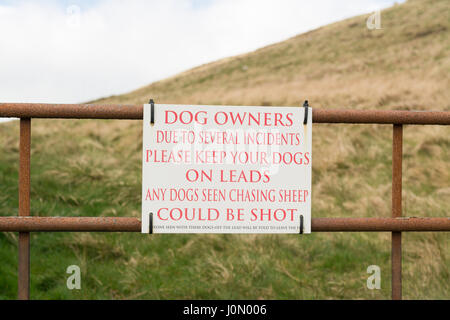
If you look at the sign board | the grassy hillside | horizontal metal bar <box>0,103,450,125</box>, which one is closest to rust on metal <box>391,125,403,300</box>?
horizontal metal bar <box>0,103,450,125</box>

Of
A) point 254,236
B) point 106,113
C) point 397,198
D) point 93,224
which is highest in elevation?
point 106,113

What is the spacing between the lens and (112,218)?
3.22 m

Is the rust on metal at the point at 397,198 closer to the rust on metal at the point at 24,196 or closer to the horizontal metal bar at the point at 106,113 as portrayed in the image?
the horizontal metal bar at the point at 106,113

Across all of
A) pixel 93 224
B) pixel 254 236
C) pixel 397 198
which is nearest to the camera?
pixel 93 224

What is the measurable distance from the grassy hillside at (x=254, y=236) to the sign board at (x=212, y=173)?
4.76 ft

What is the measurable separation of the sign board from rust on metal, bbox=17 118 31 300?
28.7 inches

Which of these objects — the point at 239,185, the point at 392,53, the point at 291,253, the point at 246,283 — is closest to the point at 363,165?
the point at 291,253

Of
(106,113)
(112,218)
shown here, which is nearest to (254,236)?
(112,218)

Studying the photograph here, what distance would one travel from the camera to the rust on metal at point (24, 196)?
3189 mm

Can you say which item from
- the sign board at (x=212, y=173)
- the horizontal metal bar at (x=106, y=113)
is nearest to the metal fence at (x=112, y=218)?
the horizontal metal bar at (x=106, y=113)

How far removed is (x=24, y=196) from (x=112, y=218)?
57cm

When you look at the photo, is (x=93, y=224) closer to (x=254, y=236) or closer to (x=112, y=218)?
(x=112, y=218)

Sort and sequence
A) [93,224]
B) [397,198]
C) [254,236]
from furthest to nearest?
1. [254,236]
2. [397,198]
3. [93,224]

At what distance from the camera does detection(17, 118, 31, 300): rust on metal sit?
10.5ft
